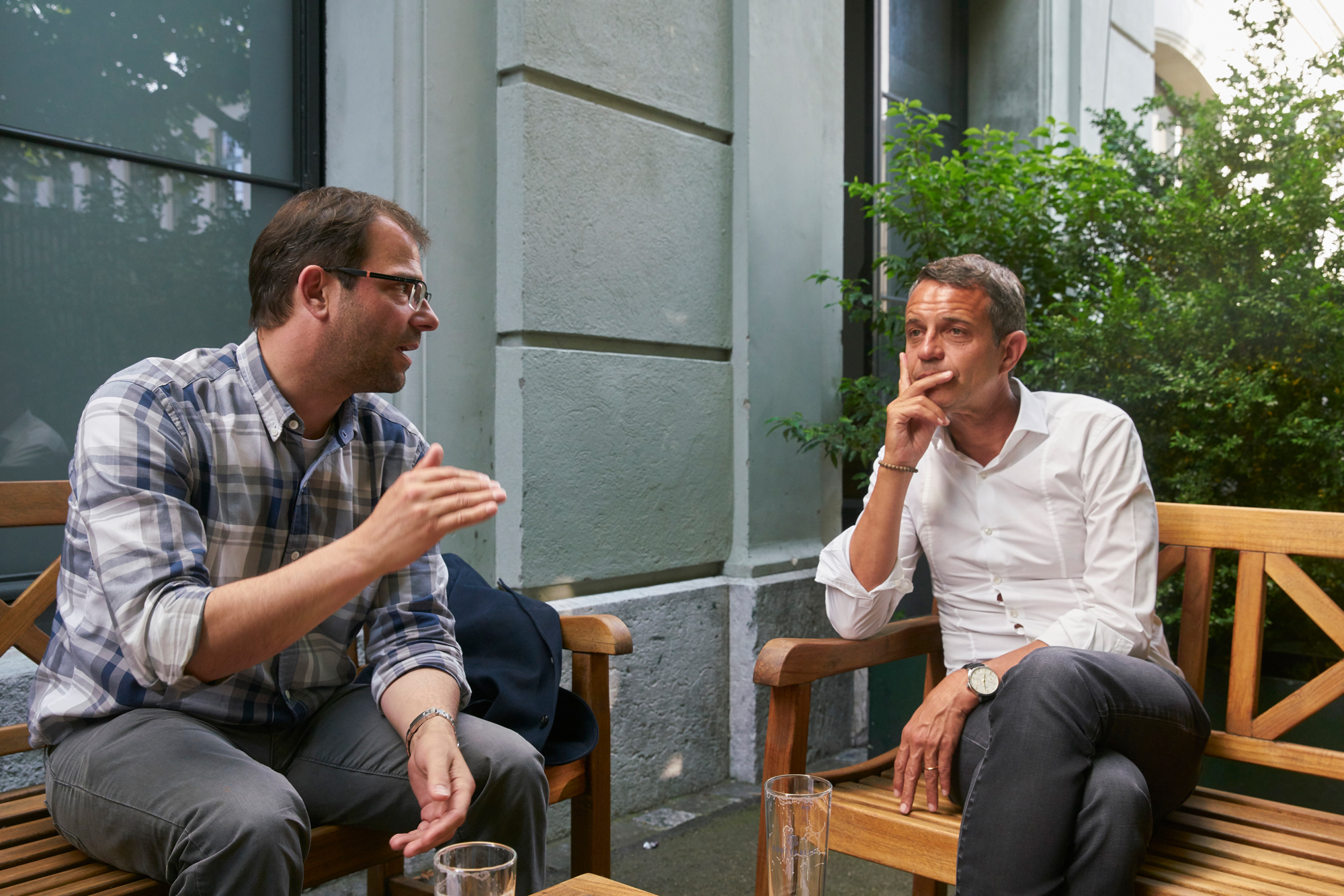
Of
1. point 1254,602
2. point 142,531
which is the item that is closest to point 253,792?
point 142,531

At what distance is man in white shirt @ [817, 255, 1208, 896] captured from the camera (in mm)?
1894

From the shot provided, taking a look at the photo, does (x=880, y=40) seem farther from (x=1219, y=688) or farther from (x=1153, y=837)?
(x=1153, y=837)

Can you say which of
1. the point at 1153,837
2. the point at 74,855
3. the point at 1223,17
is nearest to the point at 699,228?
the point at 1153,837

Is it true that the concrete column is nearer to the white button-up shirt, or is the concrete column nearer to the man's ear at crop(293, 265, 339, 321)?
the white button-up shirt

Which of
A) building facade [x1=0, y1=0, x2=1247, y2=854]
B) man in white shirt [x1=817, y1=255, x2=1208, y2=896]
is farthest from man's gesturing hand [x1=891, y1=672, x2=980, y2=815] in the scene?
building facade [x1=0, y1=0, x2=1247, y2=854]

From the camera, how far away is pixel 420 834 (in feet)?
5.71

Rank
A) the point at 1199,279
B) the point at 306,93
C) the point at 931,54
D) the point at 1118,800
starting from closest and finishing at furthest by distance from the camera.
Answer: the point at 1118,800
the point at 306,93
the point at 1199,279
the point at 931,54

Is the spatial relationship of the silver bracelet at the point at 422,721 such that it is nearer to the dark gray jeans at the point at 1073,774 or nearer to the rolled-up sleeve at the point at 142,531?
the rolled-up sleeve at the point at 142,531

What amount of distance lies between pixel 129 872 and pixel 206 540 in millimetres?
581

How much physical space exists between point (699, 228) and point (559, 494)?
122cm

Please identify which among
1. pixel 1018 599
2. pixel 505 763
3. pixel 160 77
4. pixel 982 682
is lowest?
pixel 505 763

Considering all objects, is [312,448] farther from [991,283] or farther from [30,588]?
[991,283]

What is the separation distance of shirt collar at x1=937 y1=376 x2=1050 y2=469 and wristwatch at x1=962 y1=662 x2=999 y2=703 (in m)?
0.52

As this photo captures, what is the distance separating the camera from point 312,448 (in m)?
2.14
